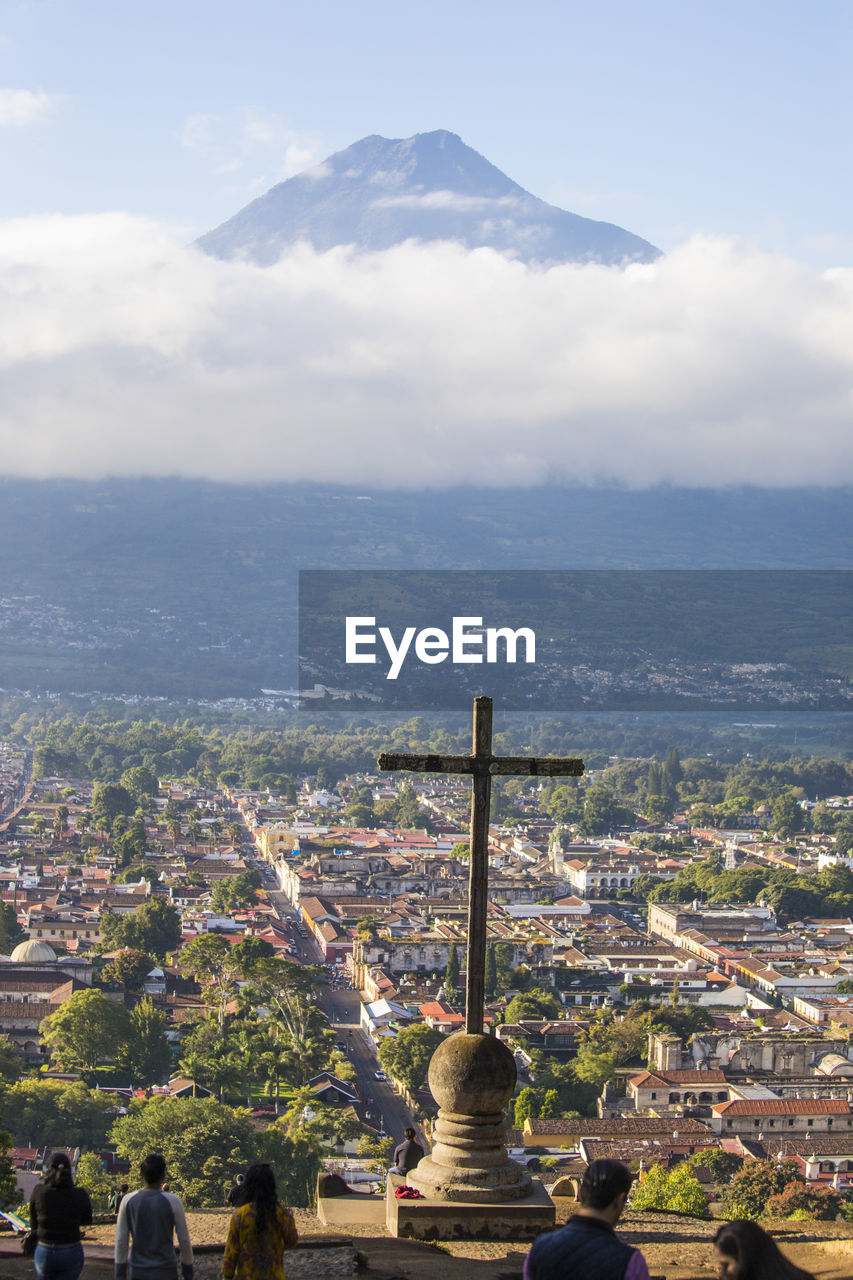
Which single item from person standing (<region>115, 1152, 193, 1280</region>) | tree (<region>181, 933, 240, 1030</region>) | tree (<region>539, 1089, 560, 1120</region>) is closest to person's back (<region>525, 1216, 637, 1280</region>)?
person standing (<region>115, 1152, 193, 1280</region>)

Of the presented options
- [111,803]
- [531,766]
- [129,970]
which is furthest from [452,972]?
[111,803]

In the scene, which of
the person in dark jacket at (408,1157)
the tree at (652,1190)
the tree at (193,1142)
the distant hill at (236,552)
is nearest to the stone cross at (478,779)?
the person in dark jacket at (408,1157)

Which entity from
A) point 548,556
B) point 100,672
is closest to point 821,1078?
point 100,672

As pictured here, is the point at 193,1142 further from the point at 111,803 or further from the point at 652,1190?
the point at 111,803

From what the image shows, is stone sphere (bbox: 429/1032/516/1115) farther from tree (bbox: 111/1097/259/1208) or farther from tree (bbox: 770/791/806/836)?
tree (bbox: 770/791/806/836)

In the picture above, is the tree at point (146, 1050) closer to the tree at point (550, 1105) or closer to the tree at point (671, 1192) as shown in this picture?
the tree at point (550, 1105)

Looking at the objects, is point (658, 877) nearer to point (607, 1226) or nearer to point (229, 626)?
point (607, 1226)
